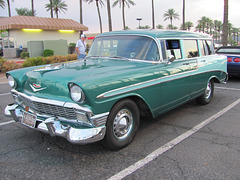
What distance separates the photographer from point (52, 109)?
298 cm

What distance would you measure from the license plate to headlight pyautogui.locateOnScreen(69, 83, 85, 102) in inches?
29.6

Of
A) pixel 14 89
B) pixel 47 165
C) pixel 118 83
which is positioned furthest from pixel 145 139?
pixel 14 89

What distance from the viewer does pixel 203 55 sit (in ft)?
16.9

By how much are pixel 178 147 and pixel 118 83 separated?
4.28 feet

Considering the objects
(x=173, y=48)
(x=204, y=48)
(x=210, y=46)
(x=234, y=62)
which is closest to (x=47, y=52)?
(x=234, y=62)

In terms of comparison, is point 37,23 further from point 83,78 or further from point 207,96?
point 83,78

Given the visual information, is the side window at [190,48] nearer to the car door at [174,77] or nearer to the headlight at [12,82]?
the car door at [174,77]

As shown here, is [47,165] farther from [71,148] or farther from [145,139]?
[145,139]

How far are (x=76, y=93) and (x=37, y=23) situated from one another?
26.9 meters

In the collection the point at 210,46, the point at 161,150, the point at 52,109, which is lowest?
the point at 161,150

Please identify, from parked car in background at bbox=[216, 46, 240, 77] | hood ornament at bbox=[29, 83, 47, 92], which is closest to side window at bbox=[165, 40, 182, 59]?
hood ornament at bbox=[29, 83, 47, 92]

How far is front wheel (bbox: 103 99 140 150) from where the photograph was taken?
9.92ft

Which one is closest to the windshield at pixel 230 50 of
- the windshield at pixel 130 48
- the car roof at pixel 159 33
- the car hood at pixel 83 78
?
the car roof at pixel 159 33

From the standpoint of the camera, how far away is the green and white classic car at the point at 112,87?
2.79 m
